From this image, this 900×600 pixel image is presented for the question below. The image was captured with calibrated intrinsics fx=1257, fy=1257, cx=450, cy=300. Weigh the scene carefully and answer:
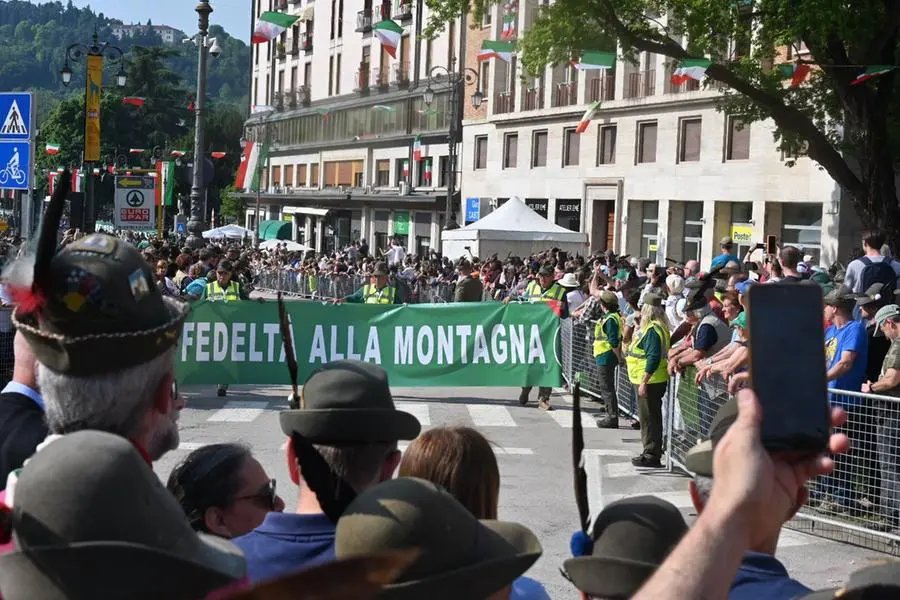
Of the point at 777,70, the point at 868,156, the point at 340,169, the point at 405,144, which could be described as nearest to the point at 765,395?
the point at 868,156

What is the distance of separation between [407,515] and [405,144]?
62241 millimetres

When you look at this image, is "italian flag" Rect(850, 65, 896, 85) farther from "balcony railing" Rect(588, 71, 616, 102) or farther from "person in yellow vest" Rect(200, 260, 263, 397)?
"balcony railing" Rect(588, 71, 616, 102)

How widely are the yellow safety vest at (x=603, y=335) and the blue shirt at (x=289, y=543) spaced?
12028mm

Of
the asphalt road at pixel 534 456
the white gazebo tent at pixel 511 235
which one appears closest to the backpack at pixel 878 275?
the asphalt road at pixel 534 456

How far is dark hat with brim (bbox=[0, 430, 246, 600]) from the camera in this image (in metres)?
1.85

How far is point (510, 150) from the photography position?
51.5m

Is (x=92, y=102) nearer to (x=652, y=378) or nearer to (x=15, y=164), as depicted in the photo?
(x=15, y=164)

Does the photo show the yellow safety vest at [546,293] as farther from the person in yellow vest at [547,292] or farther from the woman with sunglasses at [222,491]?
the woman with sunglasses at [222,491]

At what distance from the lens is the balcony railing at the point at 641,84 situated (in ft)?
138

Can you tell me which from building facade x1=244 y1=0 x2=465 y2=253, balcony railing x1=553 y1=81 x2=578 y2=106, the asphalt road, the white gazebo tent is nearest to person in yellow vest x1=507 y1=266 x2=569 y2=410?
the asphalt road

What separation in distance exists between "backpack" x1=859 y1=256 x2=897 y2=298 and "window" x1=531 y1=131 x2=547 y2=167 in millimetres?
34868

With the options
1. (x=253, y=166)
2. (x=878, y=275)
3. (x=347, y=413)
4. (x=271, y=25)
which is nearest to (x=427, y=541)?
(x=347, y=413)

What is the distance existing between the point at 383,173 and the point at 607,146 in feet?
81.4

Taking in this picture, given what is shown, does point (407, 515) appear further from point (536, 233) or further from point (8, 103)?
point (536, 233)
